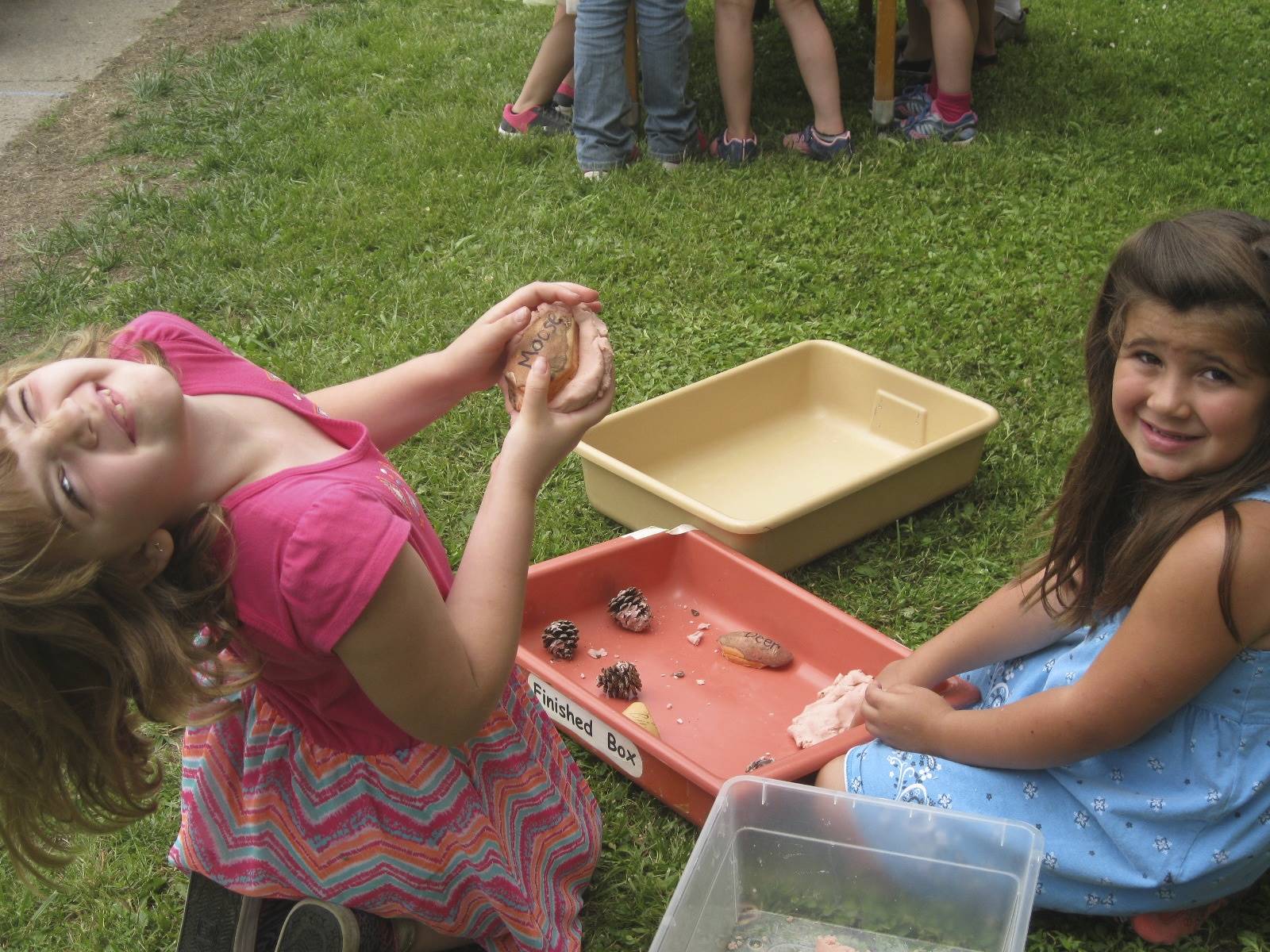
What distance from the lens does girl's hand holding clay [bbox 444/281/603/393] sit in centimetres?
164

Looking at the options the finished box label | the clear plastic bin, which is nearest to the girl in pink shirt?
the finished box label

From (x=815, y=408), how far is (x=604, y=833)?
4.14ft

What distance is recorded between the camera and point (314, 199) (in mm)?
3906

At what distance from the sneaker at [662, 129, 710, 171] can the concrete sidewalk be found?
244 cm

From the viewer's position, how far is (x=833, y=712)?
1.94 meters

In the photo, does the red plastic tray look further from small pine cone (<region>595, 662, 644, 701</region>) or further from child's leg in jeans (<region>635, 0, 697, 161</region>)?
child's leg in jeans (<region>635, 0, 697, 161</region>)

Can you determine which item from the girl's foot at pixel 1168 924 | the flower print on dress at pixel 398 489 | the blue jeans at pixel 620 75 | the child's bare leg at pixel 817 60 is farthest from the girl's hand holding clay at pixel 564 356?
the child's bare leg at pixel 817 60

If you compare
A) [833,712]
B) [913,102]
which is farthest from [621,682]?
[913,102]

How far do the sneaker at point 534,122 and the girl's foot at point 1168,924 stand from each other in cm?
323

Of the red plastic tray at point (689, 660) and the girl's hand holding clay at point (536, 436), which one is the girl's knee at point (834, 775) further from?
the girl's hand holding clay at point (536, 436)

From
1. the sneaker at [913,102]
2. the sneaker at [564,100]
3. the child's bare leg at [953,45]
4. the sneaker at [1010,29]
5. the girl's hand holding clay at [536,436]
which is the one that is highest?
the girl's hand holding clay at [536,436]

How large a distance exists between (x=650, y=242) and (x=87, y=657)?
2500mm

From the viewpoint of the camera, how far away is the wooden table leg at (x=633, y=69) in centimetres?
407

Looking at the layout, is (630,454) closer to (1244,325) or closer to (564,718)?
(564,718)
